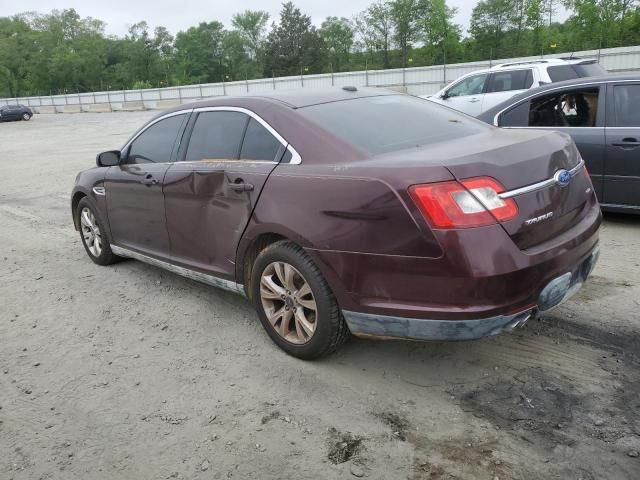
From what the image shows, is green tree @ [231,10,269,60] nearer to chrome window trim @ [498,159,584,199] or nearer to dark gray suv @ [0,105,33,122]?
dark gray suv @ [0,105,33,122]

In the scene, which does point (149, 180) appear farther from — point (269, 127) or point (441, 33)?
point (441, 33)

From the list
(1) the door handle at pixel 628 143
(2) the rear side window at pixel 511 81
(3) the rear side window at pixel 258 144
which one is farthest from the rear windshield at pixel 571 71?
(3) the rear side window at pixel 258 144

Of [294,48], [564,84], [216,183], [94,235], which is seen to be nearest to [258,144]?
[216,183]

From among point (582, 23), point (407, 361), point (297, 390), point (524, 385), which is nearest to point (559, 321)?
point (524, 385)

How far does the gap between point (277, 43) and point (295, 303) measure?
299ft

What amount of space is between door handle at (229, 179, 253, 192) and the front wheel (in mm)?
395

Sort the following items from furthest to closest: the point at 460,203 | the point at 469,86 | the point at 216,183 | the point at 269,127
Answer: the point at 469,86
the point at 216,183
the point at 269,127
the point at 460,203

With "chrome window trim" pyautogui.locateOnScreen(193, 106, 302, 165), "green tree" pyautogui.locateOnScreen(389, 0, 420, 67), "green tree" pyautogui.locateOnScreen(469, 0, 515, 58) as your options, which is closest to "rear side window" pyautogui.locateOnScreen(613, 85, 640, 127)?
"chrome window trim" pyautogui.locateOnScreen(193, 106, 302, 165)

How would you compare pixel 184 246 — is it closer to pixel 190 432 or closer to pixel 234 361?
pixel 234 361

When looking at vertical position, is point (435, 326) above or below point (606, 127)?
below

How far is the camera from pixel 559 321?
151 inches

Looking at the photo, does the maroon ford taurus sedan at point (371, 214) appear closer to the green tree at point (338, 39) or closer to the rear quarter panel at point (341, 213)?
the rear quarter panel at point (341, 213)

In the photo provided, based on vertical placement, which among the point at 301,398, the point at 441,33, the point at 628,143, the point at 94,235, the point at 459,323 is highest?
the point at 441,33

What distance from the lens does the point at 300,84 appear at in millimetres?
47594
